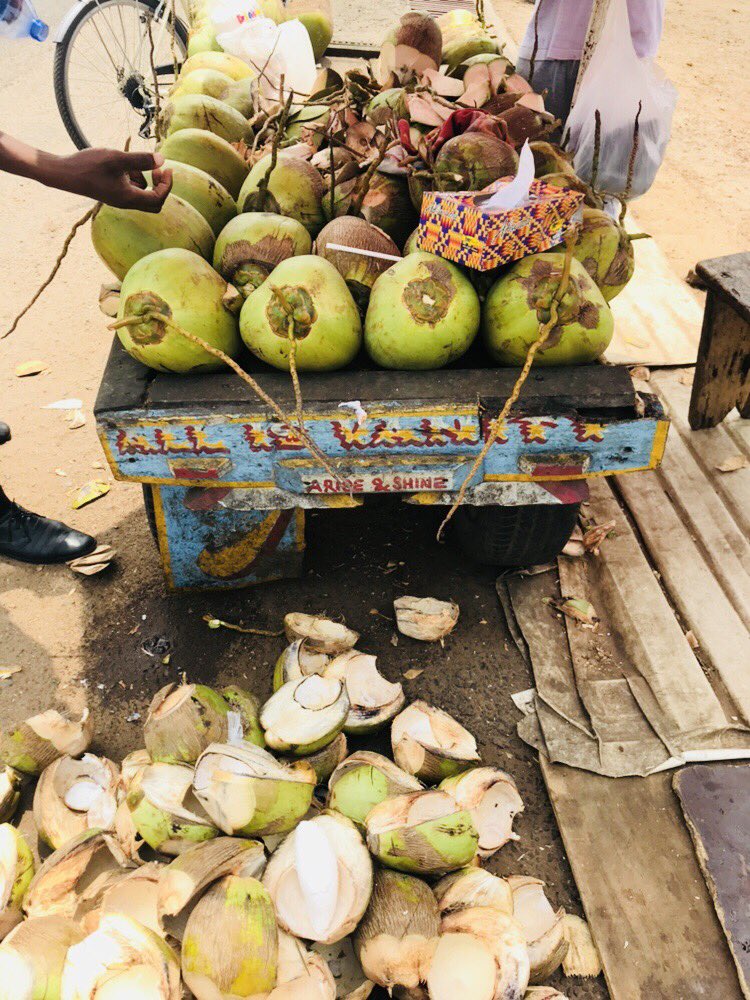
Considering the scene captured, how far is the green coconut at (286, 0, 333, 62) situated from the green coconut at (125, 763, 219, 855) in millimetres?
4296

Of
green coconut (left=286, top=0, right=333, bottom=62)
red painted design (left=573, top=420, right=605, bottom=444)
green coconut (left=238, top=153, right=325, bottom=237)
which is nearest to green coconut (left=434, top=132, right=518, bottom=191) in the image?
green coconut (left=238, top=153, right=325, bottom=237)

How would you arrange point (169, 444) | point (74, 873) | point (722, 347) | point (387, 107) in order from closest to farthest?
point (74, 873)
point (169, 444)
point (387, 107)
point (722, 347)

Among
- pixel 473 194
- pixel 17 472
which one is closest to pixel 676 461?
pixel 473 194

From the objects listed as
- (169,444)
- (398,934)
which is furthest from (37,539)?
(398,934)

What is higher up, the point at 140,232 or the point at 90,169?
the point at 90,169

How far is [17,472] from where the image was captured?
2963 mm

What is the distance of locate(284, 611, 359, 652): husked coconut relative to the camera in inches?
81.7

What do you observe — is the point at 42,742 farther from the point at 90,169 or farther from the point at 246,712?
the point at 90,169

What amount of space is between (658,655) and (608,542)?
0.48 m

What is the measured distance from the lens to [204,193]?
2137mm

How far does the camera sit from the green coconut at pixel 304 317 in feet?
5.65

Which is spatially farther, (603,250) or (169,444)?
(603,250)

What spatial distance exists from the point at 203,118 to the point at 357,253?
1.14 m

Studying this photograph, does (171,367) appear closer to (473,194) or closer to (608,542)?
(473,194)
